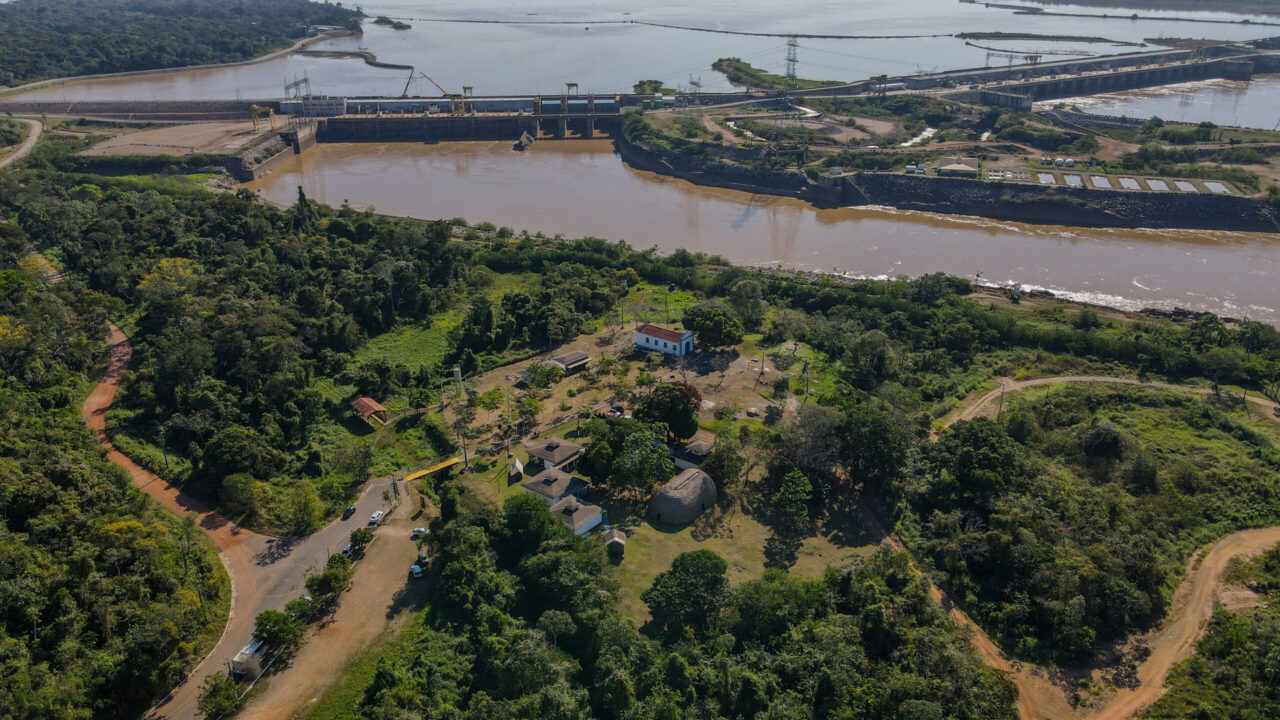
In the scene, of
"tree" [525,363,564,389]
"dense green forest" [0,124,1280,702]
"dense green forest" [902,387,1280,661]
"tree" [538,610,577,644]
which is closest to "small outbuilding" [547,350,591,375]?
"tree" [525,363,564,389]

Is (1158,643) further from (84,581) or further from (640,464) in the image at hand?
(84,581)

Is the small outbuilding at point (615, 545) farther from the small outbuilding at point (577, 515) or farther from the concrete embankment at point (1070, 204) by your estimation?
the concrete embankment at point (1070, 204)

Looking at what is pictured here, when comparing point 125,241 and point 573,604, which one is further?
point 125,241

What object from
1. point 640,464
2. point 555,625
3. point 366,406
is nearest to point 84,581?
point 555,625

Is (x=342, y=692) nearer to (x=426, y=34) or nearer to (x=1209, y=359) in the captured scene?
(x=1209, y=359)

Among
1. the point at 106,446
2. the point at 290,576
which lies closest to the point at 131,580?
the point at 290,576

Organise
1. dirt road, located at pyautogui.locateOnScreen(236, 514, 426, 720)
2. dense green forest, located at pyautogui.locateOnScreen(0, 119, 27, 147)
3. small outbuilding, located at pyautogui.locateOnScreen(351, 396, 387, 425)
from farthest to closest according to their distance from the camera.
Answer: dense green forest, located at pyautogui.locateOnScreen(0, 119, 27, 147)
small outbuilding, located at pyautogui.locateOnScreen(351, 396, 387, 425)
dirt road, located at pyautogui.locateOnScreen(236, 514, 426, 720)

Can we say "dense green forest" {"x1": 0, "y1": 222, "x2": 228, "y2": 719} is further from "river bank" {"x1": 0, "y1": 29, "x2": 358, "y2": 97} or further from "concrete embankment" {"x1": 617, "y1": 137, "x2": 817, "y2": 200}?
"river bank" {"x1": 0, "y1": 29, "x2": 358, "y2": 97}
